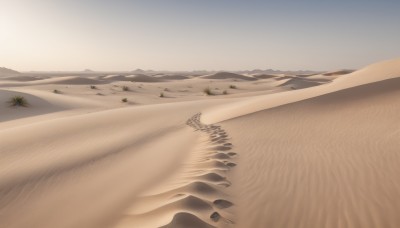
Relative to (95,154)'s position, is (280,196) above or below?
above

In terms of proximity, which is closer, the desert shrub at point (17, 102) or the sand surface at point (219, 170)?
the sand surface at point (219, 170)

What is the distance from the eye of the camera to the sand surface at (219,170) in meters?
3.15

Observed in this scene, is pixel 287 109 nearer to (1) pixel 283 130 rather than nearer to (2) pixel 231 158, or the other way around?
(1) pixel 283 130

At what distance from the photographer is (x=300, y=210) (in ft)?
10.4

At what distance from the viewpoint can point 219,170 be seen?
4.41 meters

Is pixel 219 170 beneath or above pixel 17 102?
above

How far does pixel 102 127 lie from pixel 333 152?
5.84 meters

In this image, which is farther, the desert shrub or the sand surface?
the desert shrub

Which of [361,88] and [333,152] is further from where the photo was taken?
[361,88]

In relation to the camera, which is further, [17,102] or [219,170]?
[17,102]

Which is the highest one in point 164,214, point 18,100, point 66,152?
point 164,214

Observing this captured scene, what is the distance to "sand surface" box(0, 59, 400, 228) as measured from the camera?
3154 millimetres

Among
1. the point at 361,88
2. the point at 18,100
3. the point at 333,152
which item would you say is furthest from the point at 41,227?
the point at 18,100

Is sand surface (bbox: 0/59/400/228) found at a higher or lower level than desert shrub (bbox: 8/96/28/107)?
higher
